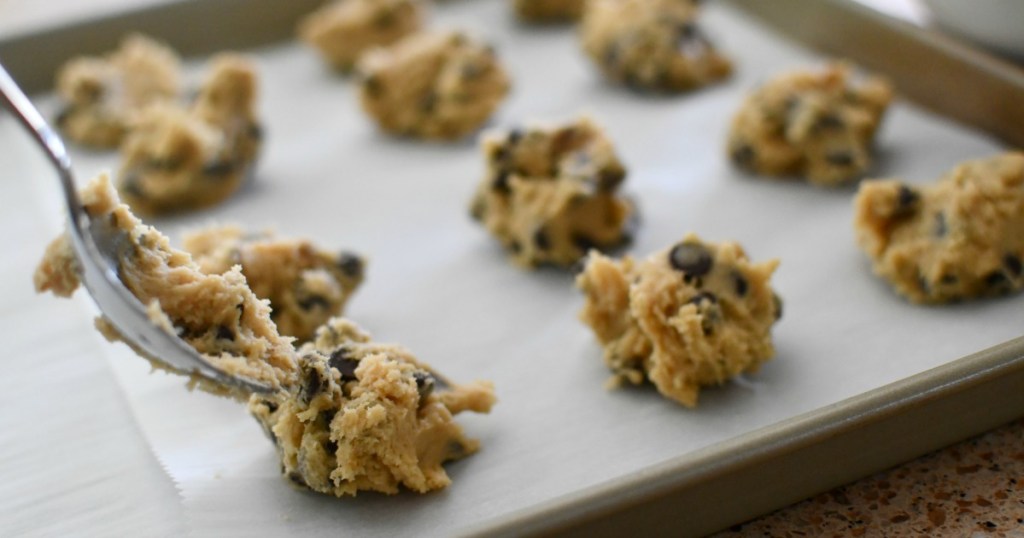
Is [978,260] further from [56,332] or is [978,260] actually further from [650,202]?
[56,332]

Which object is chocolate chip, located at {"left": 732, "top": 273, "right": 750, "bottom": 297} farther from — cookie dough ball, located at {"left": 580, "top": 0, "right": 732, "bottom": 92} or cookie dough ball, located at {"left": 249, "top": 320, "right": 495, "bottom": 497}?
cookie dough ball, located at {"left": 580, "top": 0, "right": 732, "bottom": 92}

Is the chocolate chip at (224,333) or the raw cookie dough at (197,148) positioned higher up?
the chocolate chip at (224,333)

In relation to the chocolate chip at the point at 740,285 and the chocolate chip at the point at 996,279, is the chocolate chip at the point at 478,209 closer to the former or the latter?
the chocolate chip at the point at 740,285

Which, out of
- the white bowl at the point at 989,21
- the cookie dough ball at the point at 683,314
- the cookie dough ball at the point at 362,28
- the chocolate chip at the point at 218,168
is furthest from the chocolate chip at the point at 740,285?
the cookie dough ball at the point at 362,28

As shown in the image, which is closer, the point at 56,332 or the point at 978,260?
the point at 978,260

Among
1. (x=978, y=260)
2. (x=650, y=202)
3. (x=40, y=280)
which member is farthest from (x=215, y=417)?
(x=978, y=260)

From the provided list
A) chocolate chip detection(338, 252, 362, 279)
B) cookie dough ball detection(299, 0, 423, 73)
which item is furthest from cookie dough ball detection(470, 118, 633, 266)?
cookie dough ball detection(299, 0, 423, 73)
